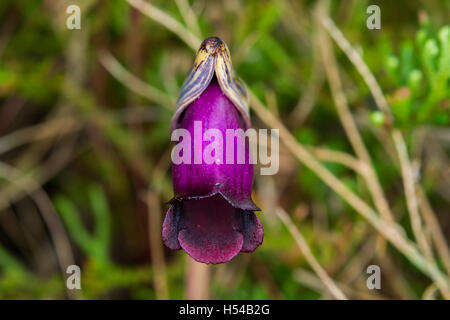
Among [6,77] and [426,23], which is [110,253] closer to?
[6,77]

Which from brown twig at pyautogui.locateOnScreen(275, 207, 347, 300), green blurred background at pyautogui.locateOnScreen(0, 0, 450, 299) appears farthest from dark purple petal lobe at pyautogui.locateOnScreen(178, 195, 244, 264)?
green blurred background at pyautogui.locateOnScreen(0, 0, 450, 299)

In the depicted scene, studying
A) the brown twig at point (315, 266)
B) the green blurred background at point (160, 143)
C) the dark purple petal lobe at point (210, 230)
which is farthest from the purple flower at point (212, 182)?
the green blurred background at point (160, 143)

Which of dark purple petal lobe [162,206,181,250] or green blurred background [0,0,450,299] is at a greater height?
green blurred background [0,0,450,299]

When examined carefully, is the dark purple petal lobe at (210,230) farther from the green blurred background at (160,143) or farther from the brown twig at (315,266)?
the green blurred background at (160,143)

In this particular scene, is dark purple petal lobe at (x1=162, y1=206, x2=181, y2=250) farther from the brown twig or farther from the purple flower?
the brown twig

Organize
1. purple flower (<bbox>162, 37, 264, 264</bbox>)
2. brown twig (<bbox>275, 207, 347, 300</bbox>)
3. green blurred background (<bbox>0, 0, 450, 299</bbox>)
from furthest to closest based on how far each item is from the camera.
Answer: green blurred background (<bbox>0, 0, 450, 299</bbox>) < brown twig (<bbox>275, 207, 347, 300</bbox>) < purple flower (<bbox>162, 37, 264, 264</bbox>)

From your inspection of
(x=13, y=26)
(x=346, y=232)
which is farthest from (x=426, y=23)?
(x=13, y=26)

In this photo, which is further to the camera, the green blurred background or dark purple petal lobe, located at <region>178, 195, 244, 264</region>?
the green blurred background
